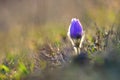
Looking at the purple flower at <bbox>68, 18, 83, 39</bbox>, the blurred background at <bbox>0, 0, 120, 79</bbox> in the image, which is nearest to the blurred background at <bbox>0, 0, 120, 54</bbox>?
Result: the blurred background at <bbox>0, 0, 120, 79</bbox>

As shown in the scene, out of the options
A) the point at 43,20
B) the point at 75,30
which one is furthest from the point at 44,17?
the point at 75,30

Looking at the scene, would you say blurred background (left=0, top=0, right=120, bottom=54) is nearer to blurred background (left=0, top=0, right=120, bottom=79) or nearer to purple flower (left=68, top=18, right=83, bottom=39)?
blurred background (left=0, top=0, right=120, bottom=79)

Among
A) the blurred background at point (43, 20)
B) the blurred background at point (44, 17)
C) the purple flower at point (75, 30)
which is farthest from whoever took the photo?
the blurred background at point (44, 17)

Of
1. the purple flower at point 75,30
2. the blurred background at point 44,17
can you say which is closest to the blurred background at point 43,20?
the blurred background at point 44,17

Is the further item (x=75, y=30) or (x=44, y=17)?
(x=44, y=17)

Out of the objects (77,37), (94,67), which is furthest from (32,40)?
(94,67)

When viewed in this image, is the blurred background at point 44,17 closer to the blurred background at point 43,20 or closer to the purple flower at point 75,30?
the blurred background at point 43,20

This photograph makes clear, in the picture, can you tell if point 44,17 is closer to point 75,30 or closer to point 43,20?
point 43,20

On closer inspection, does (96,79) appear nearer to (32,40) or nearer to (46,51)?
(46,51)
